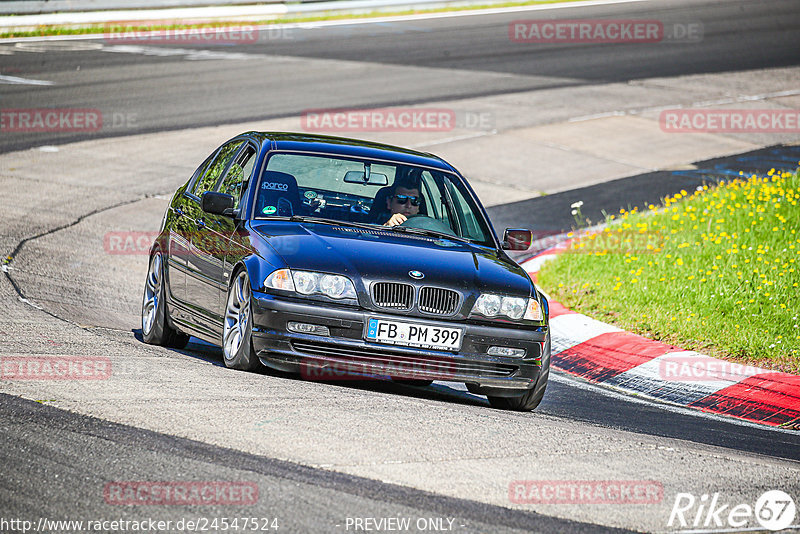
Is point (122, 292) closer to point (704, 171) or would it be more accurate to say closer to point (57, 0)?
point (704, 171)

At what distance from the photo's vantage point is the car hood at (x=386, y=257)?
684 cm

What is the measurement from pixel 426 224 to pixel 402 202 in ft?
0.73

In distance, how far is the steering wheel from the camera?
7945mm

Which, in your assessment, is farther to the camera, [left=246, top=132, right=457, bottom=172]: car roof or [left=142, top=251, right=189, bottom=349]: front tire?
[left=142, top=251, right=189, bottom=349]: front tire

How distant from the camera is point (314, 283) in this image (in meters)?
6.78

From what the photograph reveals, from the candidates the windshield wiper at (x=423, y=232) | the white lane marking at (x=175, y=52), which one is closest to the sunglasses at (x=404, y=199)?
the windshield wiper at (x=423, y=232)

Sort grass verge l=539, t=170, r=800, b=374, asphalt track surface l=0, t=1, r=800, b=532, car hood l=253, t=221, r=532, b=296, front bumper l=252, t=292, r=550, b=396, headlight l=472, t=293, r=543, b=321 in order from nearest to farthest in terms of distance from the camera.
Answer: asphalt track surface l=0, t=1, r=800, b=532 → front bumper l=252, t=292, r=550, b=396 → car hood l=253, t=221, r=532, b=296 → headlight l=472, t=293, r=543, b=321 → grass verge l=539, t=170, r=800, b=374

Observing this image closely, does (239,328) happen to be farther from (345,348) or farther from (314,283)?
(345,348)

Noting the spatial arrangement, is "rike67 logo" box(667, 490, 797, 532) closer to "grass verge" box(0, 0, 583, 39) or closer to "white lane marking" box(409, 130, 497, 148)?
"white lane marking" box(409, 130, 497, 148)

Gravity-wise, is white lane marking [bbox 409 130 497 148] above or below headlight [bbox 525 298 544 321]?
below

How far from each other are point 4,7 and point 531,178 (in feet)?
46.8

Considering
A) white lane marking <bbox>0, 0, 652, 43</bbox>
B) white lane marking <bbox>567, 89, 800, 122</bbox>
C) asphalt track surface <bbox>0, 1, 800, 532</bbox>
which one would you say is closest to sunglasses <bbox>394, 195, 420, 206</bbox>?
asphalt track surface <bbox>0, 1, 800, 532</bbox>

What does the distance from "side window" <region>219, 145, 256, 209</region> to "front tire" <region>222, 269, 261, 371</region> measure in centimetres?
96

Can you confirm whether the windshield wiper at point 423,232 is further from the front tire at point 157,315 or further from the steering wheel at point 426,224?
the front tire at point 157,315
